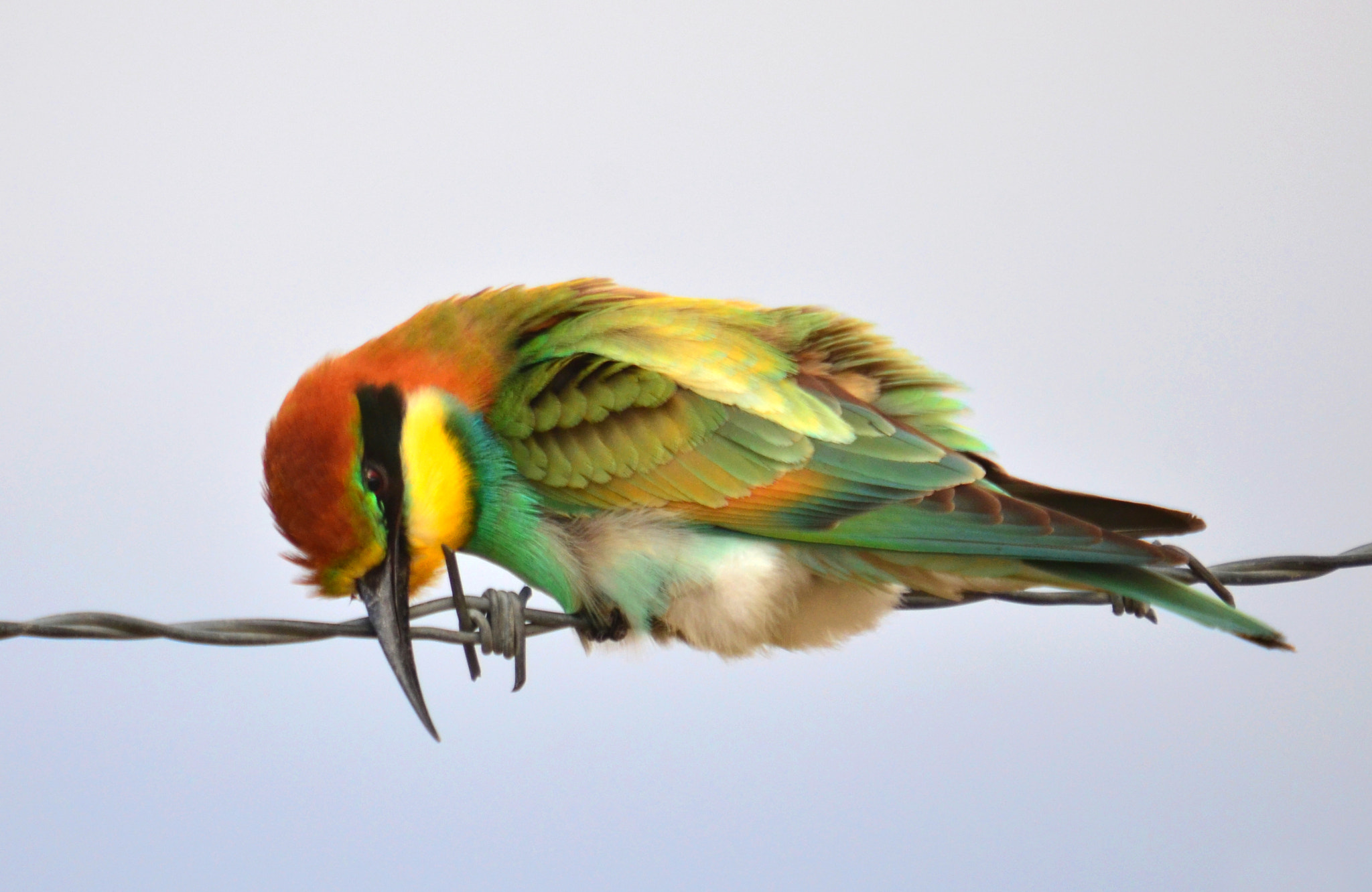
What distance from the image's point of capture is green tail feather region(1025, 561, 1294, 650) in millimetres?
2137

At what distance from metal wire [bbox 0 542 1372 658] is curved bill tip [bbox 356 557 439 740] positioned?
0.32 feet

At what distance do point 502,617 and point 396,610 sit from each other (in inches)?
10.5

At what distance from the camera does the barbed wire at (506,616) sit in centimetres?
184

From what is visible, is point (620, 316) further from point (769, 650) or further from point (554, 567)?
point (769, 650)

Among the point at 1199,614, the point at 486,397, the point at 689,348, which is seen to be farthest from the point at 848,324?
the point at 1199,614

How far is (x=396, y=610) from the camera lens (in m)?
2.53

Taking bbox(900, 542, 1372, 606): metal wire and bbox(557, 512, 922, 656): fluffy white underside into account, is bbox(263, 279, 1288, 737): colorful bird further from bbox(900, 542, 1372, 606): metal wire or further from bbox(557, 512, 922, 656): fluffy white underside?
bbox(900, 542, 1372, 606): metal wire

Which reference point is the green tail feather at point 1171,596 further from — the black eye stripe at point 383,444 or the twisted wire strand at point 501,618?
the black eye stripe at point 383,444

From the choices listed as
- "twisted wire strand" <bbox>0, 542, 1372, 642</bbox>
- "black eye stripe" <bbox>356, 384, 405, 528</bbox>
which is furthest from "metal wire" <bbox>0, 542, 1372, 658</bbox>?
"black eye stripe" <bbox>356, 384, 405, 528</bbox>

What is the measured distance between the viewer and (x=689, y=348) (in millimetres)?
2629

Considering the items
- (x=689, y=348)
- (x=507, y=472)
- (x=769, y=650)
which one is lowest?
(x=769, y=650)

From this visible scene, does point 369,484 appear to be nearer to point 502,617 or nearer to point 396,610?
point 396,610

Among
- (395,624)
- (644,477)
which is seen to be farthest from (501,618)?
(644,477)

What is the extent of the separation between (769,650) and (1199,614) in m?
0.87
